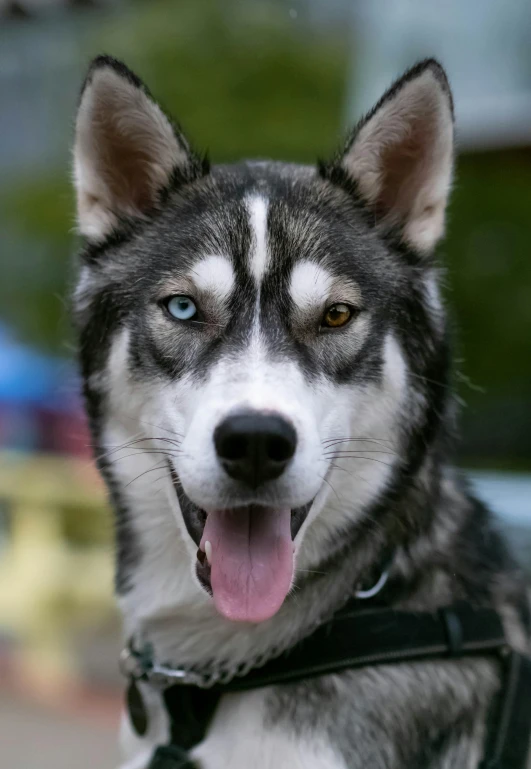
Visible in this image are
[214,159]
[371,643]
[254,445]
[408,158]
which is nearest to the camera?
[254,445]

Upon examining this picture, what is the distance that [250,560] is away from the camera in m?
2.29

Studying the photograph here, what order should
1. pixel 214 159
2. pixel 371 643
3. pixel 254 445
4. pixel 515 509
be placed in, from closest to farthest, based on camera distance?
pixel 254 445 < pixel 371 643 < pixel 515 509 < pixel 214 159

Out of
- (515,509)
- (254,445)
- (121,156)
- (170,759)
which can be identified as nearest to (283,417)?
(254,445)

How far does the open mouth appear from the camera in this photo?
2.27m

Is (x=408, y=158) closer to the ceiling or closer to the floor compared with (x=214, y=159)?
closer to the ceiling

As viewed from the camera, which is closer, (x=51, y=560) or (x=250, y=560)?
(x=250, y=560)

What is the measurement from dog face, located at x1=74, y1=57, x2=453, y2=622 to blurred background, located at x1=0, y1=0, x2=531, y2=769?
224 millimetres

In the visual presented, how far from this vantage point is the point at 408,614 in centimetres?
248

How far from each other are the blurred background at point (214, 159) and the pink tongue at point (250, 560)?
3.32ft

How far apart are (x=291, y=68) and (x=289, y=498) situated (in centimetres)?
1165

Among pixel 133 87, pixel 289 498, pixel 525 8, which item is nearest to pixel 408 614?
pixel 289 498

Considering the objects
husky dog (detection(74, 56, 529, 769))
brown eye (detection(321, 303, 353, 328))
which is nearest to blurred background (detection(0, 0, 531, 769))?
husky dog (detection(74, 56, 529, 769))

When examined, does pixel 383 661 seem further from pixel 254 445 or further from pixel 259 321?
pixel 259 321

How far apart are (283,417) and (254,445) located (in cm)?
9
